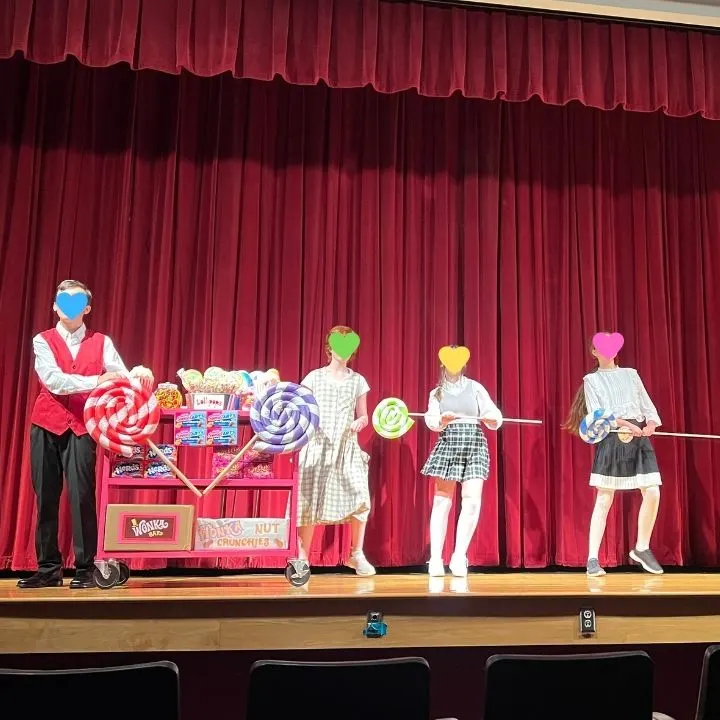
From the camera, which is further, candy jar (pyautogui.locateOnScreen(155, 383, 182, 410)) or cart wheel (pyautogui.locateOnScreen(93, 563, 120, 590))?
candy jar (pyautogui.locateOnScreen(155, 383, 182, 410))

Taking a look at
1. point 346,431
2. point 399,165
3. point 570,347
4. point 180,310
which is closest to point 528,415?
point 570,347

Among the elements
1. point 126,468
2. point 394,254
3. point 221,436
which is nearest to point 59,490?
point 126,468

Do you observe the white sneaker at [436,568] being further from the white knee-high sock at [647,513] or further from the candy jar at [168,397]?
the candy jar at [168,397]

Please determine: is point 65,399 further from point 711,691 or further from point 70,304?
point 711,691

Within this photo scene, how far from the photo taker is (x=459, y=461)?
13.8 ft

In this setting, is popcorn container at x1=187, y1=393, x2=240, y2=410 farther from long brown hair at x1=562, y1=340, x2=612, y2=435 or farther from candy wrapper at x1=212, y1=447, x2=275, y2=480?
long brown hair at x1=562, y1=340, x2=612, y2=435

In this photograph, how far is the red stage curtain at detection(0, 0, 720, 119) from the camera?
4254 mm

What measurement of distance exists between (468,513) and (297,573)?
1.10 m

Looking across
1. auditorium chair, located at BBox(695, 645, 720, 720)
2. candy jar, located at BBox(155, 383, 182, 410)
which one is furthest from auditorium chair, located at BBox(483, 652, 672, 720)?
candy jar, located at BBox(155, 383, 182, 410)

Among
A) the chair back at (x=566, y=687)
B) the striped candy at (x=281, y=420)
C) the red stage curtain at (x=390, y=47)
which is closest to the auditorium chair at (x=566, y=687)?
the chair back at (x=566, y=687)

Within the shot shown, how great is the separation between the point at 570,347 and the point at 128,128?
3.37 m

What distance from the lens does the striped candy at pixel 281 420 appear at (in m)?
3.50

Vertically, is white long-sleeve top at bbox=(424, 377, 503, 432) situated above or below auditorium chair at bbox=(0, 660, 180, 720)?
above

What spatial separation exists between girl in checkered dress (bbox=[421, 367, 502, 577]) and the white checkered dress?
1.36 feet
